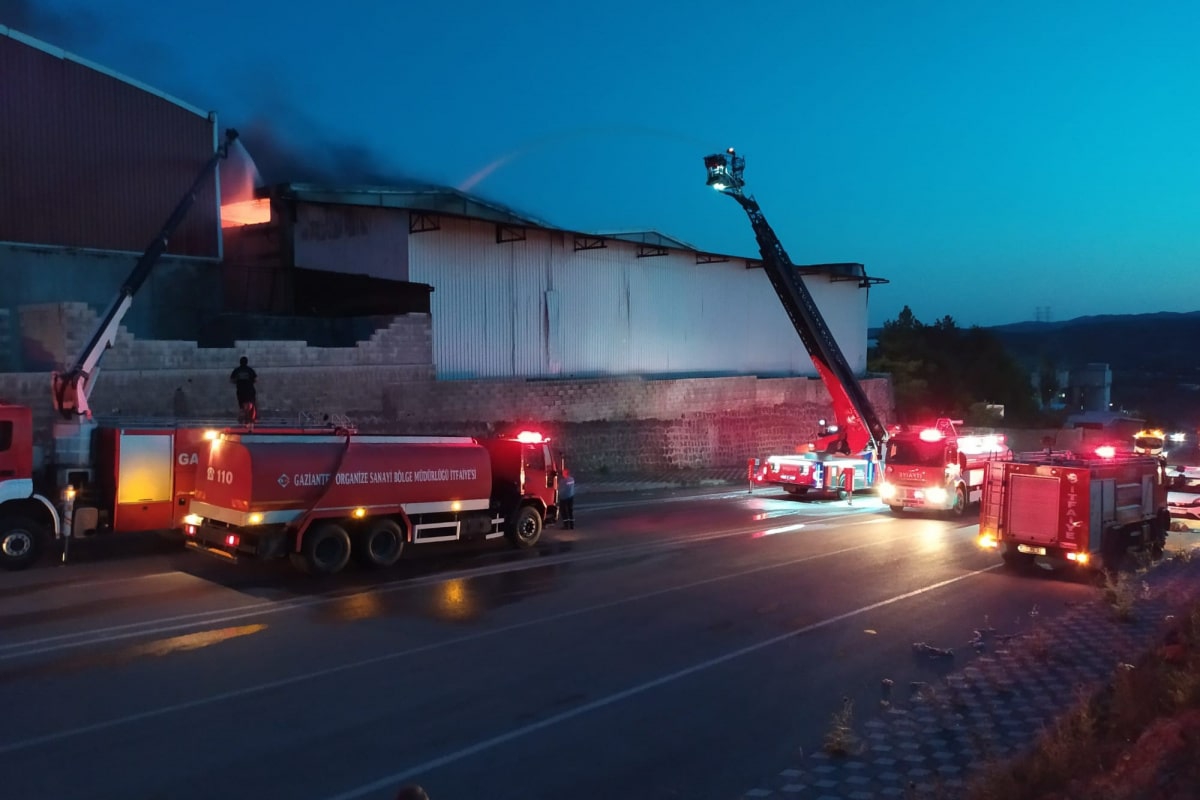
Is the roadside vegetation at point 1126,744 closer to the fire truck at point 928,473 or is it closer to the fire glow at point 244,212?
the fire truck at point 928,473

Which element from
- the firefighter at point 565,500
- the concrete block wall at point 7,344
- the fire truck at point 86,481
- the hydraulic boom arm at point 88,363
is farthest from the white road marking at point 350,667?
the concrete block wall at point 7,344

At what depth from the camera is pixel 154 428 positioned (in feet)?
50.7

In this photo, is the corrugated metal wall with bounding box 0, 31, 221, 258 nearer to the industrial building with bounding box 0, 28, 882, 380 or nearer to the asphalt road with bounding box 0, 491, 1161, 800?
the industrial building with bounding box 0, 28, 882, 380

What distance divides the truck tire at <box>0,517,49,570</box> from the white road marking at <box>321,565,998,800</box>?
9956mm

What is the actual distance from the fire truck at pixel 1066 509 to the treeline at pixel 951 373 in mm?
34179

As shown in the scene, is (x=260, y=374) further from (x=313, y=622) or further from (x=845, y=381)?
(x=845, y=381)

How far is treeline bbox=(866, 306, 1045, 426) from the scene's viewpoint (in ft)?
176

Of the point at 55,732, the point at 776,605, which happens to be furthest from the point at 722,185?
the point at 55,732

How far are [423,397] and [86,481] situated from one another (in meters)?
12.2

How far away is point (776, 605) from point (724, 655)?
2.72 metres

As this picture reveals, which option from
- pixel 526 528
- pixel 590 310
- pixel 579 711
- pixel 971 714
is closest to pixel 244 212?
pixel 590 310

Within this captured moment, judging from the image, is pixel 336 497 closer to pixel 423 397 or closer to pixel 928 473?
pixel 423 397

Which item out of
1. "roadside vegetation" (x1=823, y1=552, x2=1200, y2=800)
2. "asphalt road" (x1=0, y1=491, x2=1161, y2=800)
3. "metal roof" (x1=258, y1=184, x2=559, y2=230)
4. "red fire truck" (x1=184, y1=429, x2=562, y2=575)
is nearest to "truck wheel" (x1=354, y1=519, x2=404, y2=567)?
"red fire truck" (x1=184, y1=429, x2=562, y2=575)

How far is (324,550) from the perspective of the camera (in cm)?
1420
